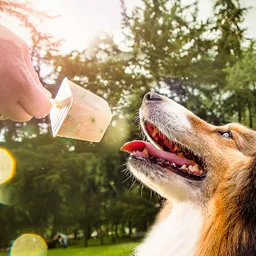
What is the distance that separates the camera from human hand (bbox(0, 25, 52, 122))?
1.25m

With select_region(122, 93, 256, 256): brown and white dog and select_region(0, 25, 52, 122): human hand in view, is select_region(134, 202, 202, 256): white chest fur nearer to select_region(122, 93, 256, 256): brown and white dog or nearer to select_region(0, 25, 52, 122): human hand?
select_region(122, 93, 256, 256): brown and white dog

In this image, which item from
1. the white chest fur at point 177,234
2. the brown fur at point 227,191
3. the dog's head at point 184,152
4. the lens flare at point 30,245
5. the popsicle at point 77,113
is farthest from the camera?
the lens flare at point 30,245

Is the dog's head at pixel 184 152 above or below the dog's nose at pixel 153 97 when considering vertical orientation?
below

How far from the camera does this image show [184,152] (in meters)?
3.21

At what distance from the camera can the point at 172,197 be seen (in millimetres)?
2965

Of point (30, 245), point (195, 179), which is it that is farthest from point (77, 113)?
point (30, 245)

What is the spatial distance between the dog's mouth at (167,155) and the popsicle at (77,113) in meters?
0.65

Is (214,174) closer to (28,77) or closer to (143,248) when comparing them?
(143,248)

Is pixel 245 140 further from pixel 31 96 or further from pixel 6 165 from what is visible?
pixel 6 165

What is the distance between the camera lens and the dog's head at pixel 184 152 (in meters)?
2.92

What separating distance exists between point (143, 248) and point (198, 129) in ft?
3.21

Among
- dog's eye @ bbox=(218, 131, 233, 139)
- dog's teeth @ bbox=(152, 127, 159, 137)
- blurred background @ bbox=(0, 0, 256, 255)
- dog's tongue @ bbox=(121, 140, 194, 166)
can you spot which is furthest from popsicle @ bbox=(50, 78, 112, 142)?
blurred background @ bbox=(0, 0, 256, 255)

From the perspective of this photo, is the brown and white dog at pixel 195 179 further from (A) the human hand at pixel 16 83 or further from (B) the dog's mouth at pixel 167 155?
(A) the human hand at pixel 16 83

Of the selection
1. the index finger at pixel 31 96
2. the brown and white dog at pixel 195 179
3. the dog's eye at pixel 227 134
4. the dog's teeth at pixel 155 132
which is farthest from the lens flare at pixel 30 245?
the index finger at pixel 31 96
